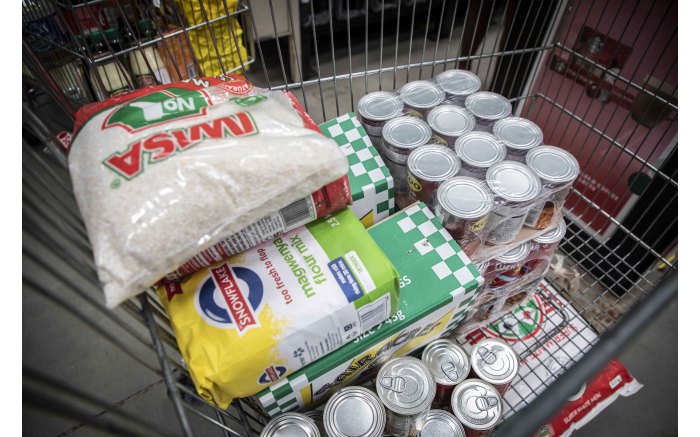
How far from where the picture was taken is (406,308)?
0.79 metres

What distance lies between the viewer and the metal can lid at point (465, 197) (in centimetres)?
85

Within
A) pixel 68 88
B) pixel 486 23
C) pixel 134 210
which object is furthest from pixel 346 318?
pixel 68 88

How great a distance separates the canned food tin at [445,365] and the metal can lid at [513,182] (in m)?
0.36

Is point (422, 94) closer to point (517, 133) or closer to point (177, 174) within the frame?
point (517, 133)

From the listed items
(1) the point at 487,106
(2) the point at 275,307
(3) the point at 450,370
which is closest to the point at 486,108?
(1) the point at 487,106

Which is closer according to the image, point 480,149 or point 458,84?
point 480,149

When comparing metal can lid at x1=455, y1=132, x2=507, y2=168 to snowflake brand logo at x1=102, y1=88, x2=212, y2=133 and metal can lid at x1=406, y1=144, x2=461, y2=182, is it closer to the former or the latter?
metal can lid at x1=406, y1=144, x2=461, y2=182

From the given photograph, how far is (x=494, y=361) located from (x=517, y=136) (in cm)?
55

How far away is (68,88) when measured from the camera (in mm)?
1680

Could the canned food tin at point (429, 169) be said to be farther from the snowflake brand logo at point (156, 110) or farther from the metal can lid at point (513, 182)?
the snowflake brand logo at point (156, 110)

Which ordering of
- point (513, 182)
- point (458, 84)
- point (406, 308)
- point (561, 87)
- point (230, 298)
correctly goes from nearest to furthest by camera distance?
1. point (230, 298)
2. point (406, 308)
3. point (513, 182)
4. point (458, 84)
5. point (561, 87)

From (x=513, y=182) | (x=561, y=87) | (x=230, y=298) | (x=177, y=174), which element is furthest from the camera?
(x=561, y=87)

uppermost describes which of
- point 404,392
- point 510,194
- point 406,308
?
point 510,194

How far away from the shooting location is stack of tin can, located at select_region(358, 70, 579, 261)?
2.91 ft
